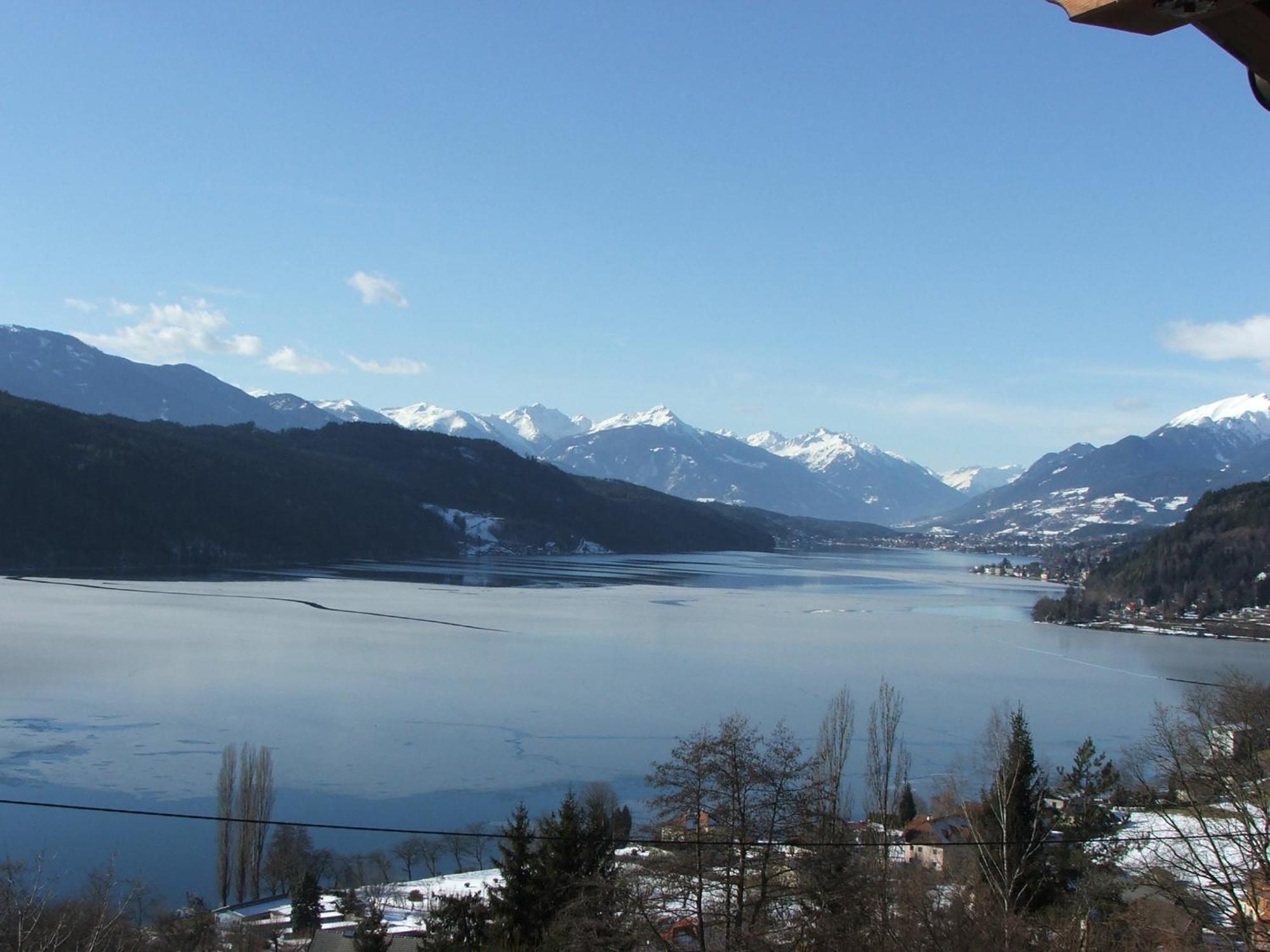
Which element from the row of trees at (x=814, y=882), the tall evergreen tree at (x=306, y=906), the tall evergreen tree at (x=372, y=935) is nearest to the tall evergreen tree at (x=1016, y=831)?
the row of trees at (x=814, y=882)

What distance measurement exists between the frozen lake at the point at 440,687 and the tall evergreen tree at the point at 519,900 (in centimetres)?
638

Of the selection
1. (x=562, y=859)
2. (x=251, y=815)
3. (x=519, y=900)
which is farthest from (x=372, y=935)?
(x=251, y=815)

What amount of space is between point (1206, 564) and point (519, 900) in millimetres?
74402

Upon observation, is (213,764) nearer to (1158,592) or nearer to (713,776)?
(713,776)

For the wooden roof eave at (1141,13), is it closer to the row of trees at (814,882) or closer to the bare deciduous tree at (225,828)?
the row of trees at (814,882)

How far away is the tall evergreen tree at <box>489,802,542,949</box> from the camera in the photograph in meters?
10.8

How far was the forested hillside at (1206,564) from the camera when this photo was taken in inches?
2689

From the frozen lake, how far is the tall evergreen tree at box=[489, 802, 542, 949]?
6.38 meters

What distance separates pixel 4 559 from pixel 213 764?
6016 centimetres

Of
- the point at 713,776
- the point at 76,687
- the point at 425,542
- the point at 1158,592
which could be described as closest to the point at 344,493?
the point at 425,542

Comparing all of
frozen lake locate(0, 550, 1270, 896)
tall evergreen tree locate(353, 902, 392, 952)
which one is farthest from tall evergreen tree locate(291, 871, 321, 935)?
tall evergreen tree locate(353, 902, 392, 952)

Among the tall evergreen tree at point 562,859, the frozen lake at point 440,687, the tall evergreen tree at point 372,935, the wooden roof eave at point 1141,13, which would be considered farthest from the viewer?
the frozen lake at point 440,687

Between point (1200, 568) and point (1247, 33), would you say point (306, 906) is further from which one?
point (1200, 568)

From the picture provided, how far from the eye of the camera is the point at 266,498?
97.8 metres
